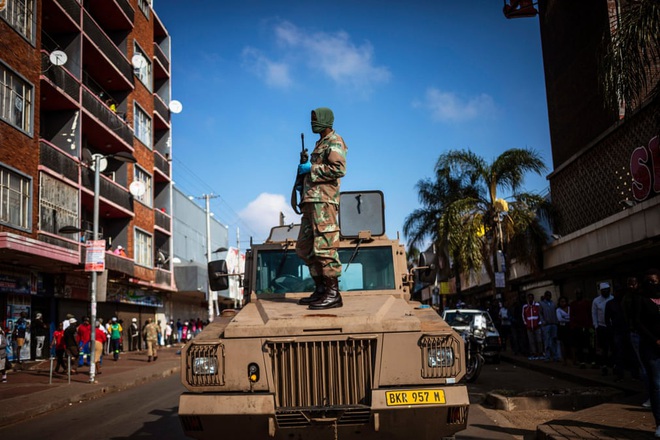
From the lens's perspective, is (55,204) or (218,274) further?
(55,204)

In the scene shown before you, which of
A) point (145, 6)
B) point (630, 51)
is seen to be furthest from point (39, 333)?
point (145, 6)

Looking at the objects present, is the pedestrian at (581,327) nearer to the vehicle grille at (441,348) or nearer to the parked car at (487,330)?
the parked car at (487,330)

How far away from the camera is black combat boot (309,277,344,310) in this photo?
6246mm

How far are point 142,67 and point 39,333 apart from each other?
737 inches

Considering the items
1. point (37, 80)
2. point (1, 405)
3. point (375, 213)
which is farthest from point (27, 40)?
point (375, 213)

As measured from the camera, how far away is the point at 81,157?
28.8 m

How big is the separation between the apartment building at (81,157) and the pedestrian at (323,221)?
14.1 metres

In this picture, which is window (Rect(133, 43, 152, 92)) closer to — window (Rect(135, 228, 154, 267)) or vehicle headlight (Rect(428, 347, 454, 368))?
window (Rect(135, 228, 154, 267))

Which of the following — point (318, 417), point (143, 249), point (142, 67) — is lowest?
point (318, 417)

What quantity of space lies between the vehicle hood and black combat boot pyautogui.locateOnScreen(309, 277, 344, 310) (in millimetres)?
92

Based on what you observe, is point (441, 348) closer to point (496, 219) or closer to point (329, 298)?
point (329, 298)

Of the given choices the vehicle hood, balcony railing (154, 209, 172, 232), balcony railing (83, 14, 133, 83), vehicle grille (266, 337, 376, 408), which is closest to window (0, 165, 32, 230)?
balcony railing (83, 14, 133, 83)

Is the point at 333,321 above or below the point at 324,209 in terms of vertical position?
below

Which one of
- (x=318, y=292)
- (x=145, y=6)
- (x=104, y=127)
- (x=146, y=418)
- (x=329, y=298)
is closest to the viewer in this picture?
(x=329, y=298)
